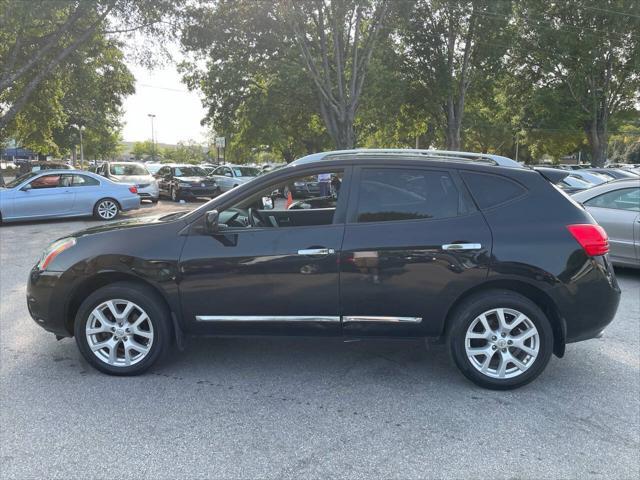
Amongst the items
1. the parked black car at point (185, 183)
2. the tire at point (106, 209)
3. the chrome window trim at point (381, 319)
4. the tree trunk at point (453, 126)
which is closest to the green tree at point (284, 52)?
the parked black car at point (185, 183)

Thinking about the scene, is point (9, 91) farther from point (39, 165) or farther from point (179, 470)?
point (179, 470)

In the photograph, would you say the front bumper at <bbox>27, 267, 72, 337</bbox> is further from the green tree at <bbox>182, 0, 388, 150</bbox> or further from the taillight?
the green tree at <bbox>182, 0, 388, 150</bbox>

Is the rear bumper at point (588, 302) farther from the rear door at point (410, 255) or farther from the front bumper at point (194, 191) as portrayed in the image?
the front bumper at point (194, 191)

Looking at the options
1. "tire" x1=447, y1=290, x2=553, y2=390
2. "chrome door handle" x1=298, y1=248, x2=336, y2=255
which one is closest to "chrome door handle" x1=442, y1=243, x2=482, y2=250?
"tire" x1=447, y1=290, x2=553, y2=390

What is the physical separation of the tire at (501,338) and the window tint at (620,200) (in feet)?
15.7

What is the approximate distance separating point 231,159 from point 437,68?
3650 cm

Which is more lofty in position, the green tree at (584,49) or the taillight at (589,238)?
the green tree at (584,49)

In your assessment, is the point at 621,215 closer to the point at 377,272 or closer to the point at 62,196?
the point at 377,272

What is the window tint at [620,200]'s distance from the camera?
747 centimetres

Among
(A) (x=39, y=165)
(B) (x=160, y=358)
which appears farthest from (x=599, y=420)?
(A) (x=39, y=165)

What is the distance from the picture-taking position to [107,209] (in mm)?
14711

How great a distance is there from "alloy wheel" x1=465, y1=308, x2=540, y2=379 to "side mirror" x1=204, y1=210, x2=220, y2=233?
6.58 ft

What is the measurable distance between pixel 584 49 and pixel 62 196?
27.3 metres

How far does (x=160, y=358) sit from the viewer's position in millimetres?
4008
